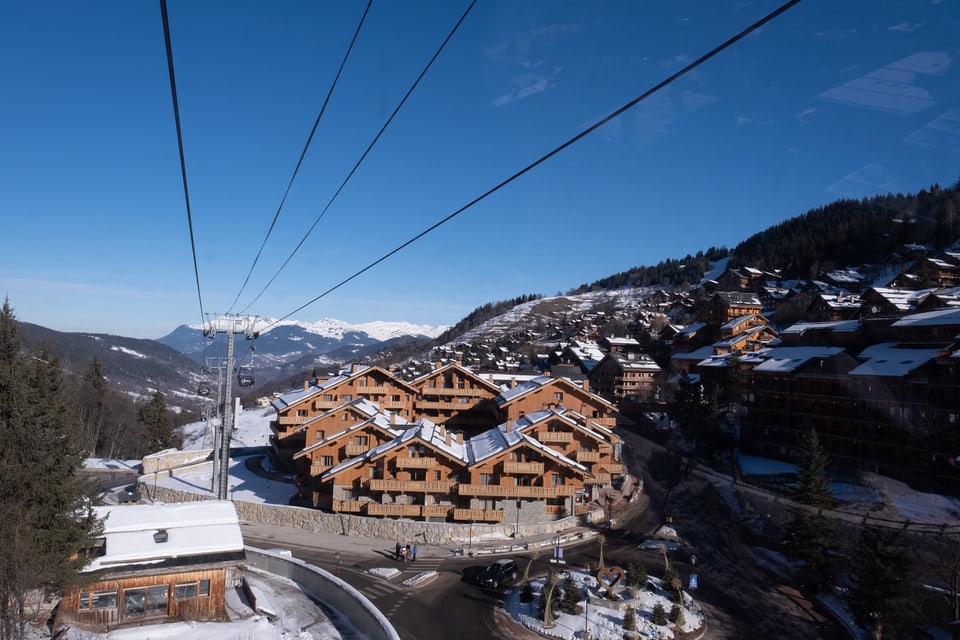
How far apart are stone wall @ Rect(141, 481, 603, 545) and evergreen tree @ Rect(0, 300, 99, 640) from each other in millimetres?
14355

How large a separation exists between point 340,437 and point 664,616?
18870mm

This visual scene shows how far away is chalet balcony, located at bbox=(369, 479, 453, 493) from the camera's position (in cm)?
2786

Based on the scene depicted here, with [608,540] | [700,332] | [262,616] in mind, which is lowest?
[608,540]

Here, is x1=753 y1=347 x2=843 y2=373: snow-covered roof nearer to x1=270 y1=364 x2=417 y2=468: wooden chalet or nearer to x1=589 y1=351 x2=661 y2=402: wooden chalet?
x1=589 y1=351 x2=661 y2=402: wooden chalet

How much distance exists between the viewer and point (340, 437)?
30984mm

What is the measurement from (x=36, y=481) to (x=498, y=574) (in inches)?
591

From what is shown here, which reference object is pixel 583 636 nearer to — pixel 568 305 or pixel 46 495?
pixel 46 495

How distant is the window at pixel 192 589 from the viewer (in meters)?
14.1

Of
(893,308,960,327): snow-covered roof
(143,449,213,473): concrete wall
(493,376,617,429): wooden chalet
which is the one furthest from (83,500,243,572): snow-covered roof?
(893,308,960,327): snow-covered roof

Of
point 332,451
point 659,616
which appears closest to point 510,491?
point 332,451

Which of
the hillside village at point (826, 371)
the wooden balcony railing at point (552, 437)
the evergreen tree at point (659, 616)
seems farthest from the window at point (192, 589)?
the hillside village at point (826, 371)

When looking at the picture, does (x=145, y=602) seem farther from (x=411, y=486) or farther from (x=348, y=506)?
(x=411, y=486)

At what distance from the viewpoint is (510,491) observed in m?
28.2

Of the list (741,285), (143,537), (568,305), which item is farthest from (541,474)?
(568,305)
